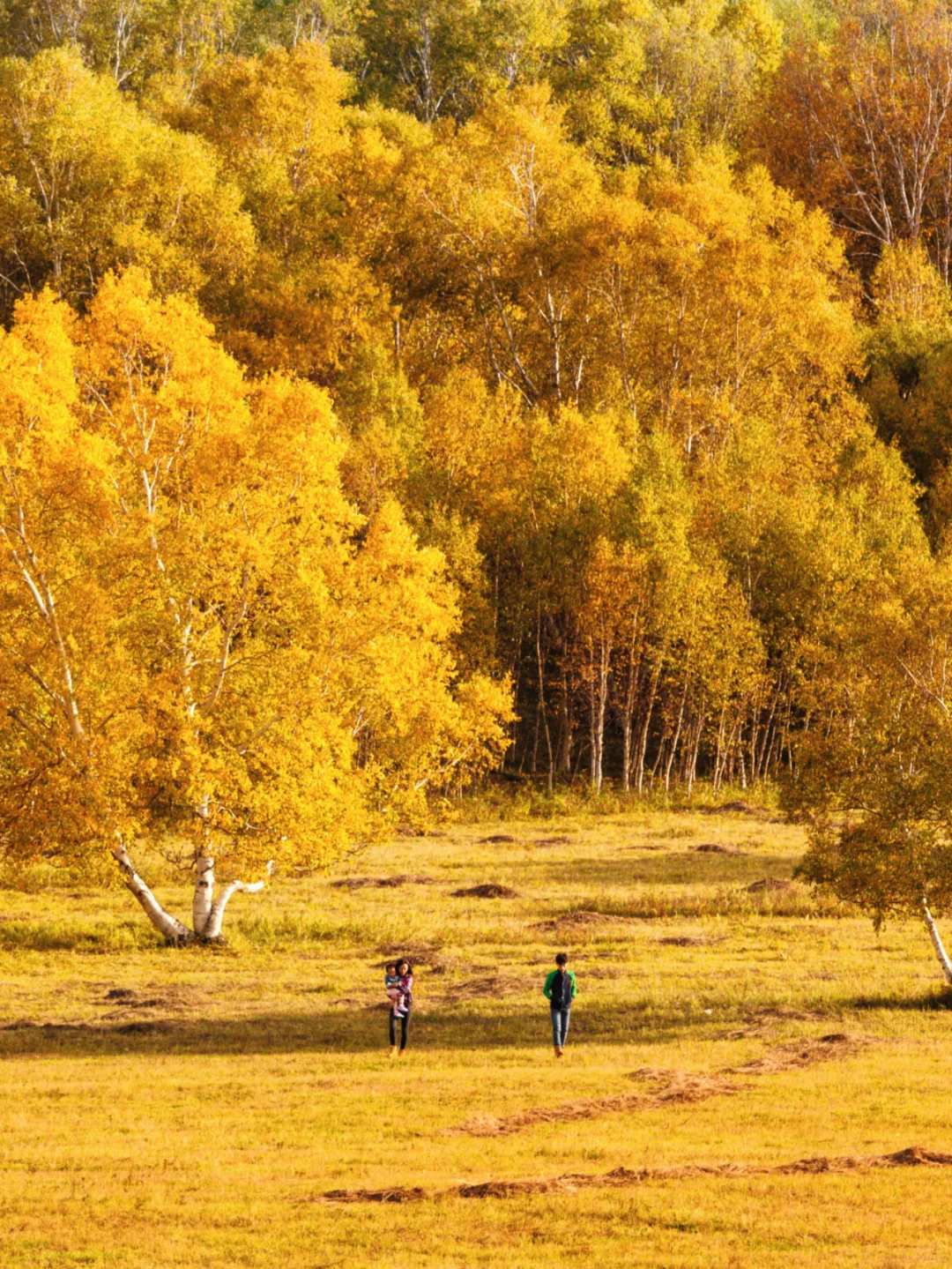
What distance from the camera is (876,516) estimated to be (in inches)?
2776

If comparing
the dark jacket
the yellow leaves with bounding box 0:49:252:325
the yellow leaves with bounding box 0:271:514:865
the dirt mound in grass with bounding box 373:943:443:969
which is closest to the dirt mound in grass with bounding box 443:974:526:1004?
the dirt mound in grass with bounding box 373:943:443:969

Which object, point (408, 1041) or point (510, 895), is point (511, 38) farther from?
point (408, 1041)

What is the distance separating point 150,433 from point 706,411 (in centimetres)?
4038

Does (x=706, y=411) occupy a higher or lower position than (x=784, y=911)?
higher

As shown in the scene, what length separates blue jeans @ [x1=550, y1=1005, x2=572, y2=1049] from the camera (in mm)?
27406

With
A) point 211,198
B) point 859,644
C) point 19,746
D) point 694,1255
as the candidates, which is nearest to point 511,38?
point 211,198

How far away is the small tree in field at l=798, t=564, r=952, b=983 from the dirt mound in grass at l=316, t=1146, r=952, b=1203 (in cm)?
1116

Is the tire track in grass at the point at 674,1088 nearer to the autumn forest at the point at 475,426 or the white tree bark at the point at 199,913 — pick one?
the autumn forest at the point at 475,426

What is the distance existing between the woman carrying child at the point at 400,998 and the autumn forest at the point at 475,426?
28.7 ft

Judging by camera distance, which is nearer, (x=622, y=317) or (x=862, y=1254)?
(x=862, y=1254)

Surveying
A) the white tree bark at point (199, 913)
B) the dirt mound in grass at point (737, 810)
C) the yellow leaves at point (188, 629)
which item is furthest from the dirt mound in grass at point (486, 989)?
the dirt mound in grass at point (737, 810)

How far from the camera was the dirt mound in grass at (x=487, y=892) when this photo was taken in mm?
45594

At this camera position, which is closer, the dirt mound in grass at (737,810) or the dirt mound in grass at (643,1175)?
the dirt mound in grass at (643,1175)

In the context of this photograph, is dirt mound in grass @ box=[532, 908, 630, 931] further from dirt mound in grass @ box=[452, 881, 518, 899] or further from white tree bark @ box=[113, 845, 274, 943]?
white tree bark @ box=[113, 845, 274, 943]
